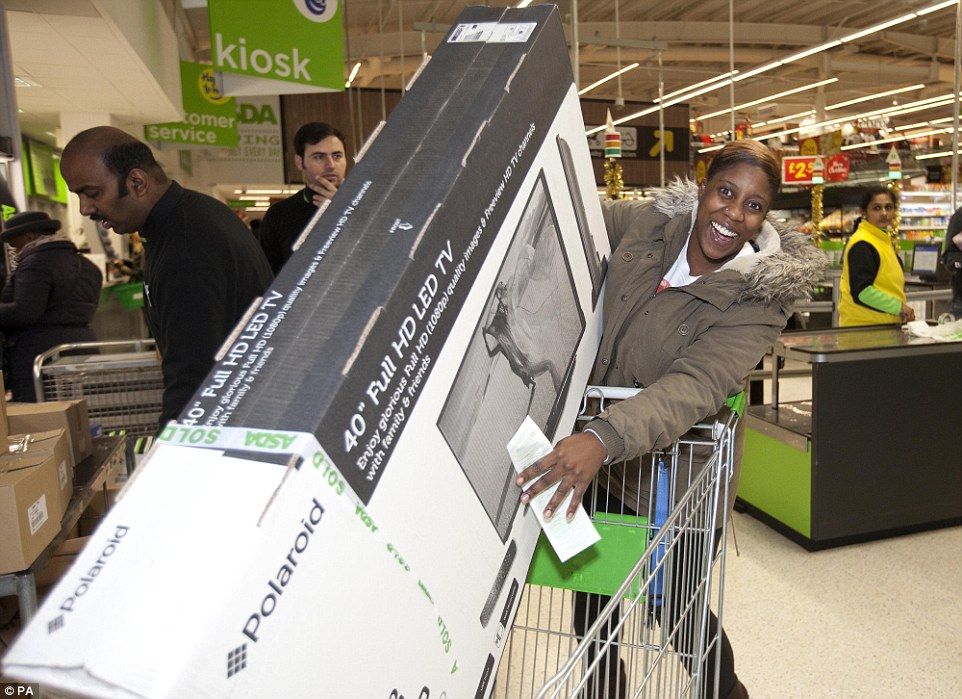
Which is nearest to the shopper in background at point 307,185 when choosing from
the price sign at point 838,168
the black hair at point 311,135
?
the black hair at point 311,135

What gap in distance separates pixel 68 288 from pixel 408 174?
12.6 feet

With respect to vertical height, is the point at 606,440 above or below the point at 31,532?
above

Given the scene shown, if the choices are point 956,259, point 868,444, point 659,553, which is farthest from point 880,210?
point 659,553

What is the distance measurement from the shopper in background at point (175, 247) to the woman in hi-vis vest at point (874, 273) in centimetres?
387

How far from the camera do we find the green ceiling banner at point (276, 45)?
4.36m

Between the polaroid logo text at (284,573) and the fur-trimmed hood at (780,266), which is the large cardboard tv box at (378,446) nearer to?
the polaroid logo text at (284,573)

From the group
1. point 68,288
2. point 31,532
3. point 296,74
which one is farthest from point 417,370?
point 296,74

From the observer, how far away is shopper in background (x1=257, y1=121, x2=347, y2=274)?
296 centimetres

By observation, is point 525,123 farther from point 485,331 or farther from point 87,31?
point 87,31

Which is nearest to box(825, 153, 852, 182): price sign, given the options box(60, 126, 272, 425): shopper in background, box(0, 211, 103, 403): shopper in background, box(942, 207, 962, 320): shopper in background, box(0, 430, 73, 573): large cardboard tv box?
box(942, 207, 962, 320): shopper in background

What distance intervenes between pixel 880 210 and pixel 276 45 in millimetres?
3887

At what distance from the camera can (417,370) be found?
0.86m

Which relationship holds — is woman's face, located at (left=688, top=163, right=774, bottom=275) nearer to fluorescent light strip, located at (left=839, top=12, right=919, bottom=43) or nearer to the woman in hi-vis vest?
the woman in hi-vis vest

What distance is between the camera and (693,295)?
1.58m
